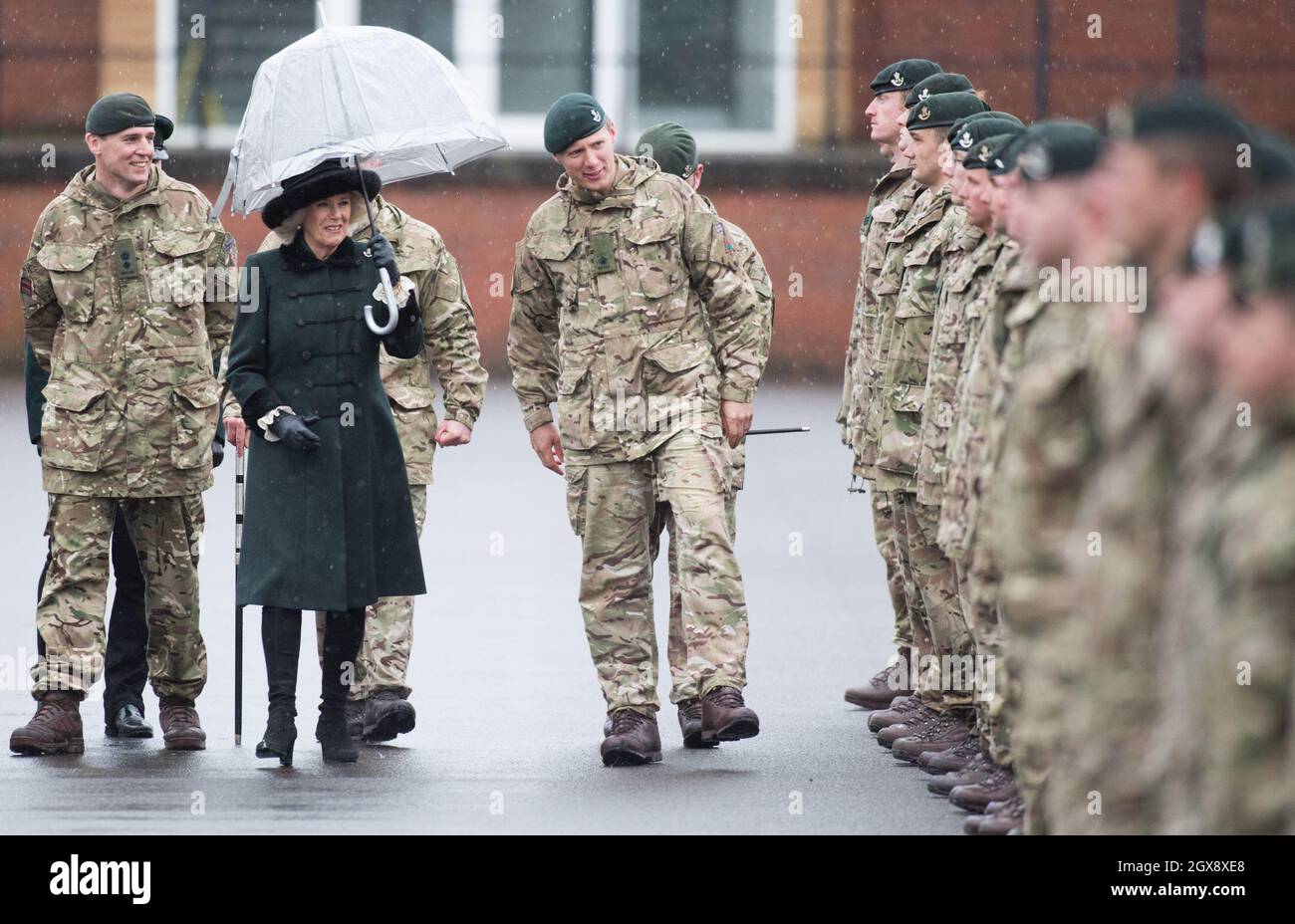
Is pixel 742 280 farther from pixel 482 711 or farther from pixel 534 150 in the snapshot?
pixel 534 150

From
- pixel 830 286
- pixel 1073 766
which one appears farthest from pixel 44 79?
pixel 1073 766

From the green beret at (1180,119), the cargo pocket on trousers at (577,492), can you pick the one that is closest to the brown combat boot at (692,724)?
the cargo pocket on trousers at (577,492)

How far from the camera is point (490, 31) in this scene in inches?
926

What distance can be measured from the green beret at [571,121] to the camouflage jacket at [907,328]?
48.8 inches

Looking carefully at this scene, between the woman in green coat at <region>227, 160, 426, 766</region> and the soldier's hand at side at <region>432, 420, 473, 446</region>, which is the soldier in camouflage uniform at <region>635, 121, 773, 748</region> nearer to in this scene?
the soldier's hand at side at <region>432, 420, 473, 446</region>

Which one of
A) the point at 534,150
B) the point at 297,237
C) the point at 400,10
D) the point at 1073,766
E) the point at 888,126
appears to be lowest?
the point at 1073,766

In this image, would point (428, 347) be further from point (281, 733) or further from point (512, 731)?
point (281, 733)

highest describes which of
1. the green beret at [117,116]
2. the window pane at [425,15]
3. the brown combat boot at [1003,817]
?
the window pane at [425,15]

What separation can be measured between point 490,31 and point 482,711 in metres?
15.7

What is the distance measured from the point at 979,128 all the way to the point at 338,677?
284cm

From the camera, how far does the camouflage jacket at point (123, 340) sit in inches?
324

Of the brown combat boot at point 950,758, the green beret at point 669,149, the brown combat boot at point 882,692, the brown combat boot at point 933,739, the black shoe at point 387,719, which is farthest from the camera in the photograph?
the green beret at point 669,149

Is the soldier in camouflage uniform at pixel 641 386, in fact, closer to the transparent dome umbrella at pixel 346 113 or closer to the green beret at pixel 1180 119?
the transparent dome umbrella at pixel 346 113

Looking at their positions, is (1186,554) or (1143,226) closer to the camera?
(1186,554)
